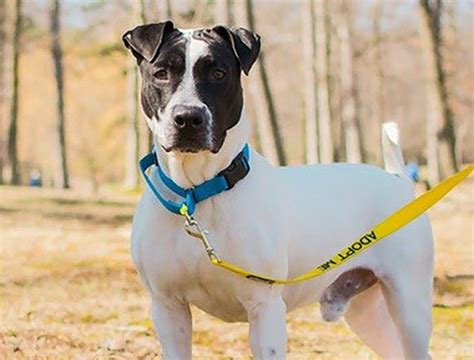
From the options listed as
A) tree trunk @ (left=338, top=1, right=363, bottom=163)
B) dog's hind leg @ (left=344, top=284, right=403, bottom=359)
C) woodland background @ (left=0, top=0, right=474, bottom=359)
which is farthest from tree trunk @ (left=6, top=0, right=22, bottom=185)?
dog's hind leg @ (left=344, top=284, right=403, bottom=359)

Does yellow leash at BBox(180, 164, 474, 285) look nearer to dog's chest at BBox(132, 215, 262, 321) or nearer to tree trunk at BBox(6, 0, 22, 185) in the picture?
dog's chest at BBox(132, 215, 262, 321)

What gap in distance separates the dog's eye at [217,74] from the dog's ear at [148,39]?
0.24 m

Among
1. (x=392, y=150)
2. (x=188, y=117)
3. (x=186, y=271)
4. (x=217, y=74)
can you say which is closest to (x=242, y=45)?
(x=217, y=74)

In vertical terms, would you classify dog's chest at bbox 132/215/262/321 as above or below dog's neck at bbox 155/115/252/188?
below

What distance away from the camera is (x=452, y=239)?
39.1 ft

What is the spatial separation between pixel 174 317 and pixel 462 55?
101 ft

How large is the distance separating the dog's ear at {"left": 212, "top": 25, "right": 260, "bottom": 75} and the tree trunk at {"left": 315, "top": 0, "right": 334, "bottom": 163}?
18.5m

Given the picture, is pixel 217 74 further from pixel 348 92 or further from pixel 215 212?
pixel 348 92

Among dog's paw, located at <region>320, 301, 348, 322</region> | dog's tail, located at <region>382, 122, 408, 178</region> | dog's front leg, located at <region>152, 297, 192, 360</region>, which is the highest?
dog's tail, located at <region>382, 122, 408, 178</region>

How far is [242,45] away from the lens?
3830 millimetres

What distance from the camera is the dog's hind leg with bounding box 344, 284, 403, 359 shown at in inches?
199

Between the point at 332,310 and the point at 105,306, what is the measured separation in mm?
2973

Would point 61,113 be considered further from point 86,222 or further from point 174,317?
point 174,317

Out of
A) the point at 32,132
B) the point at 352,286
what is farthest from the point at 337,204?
the point at 32,132
